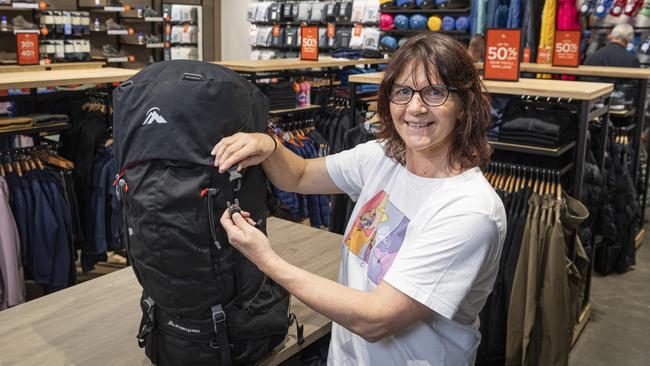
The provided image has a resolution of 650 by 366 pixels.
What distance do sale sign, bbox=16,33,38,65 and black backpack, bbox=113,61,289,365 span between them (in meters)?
2.99

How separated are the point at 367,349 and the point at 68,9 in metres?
7.86

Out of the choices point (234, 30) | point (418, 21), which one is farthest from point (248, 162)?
point (234, 30)

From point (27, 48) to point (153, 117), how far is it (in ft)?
10.3

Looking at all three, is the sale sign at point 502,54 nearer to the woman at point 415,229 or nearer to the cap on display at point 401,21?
the woman at point 415,229

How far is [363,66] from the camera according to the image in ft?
21.0

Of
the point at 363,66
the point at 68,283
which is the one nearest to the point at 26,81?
the point at 68,283

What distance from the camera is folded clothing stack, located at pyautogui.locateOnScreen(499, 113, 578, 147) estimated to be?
3.06 m

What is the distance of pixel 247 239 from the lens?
132 cm

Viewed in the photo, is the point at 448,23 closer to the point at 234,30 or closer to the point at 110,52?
the point at 234,30

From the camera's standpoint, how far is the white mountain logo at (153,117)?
1.31 metres

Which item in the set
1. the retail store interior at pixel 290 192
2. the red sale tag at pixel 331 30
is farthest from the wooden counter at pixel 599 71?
the red sale tag at pixel 331 30

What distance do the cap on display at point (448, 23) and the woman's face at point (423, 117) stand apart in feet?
21.0

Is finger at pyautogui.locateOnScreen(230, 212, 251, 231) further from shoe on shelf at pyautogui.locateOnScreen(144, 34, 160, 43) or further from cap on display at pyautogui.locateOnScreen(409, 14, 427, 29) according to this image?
shoe on shelf at pyautogui.locateOnScreen(144, 34, 160, 43)

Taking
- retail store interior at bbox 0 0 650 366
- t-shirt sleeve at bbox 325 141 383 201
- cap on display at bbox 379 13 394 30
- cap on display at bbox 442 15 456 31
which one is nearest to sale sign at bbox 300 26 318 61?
retail store interior at bbox 0 0 650 366
